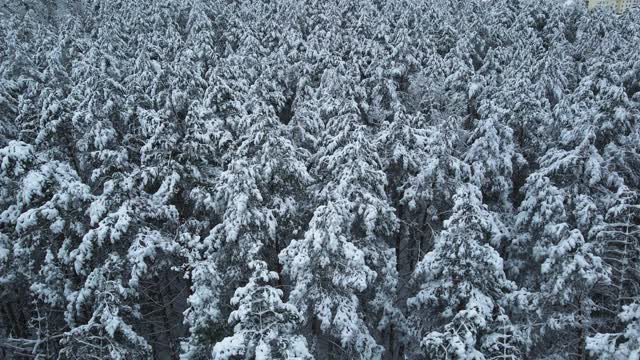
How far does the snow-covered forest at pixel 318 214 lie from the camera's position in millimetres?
12578

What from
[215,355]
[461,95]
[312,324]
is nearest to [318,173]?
[312,324]

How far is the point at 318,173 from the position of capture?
58.3ft

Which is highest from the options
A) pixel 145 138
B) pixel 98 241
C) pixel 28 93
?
pixel 28 93

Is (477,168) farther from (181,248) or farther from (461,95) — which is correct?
(181,248)

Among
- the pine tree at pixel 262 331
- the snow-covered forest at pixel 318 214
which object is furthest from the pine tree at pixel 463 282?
the pine tree at pixel 262 331

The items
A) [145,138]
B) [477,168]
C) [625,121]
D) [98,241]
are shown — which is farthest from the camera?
[145,138]

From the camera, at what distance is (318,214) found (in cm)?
1312

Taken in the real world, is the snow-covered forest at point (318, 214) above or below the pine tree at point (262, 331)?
above

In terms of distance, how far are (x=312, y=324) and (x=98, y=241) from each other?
733 cm

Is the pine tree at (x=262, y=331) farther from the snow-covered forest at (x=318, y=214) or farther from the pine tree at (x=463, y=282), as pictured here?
the pine tree at (x=463, y=282)

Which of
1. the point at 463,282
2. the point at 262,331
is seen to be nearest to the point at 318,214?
the point at 262,331

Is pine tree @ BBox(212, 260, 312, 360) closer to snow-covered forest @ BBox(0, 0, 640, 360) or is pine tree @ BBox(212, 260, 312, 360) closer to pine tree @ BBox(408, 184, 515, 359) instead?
snow-covered forest @ BBox(0, 0, 640, 360)

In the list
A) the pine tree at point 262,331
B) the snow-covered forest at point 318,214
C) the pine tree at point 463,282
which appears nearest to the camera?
the pine tree at point 262,331

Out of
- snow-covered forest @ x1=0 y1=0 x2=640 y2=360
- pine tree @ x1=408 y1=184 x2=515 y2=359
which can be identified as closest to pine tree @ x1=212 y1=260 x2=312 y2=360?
snow-covered forest @ x1=0 y1=0 x2=640 y2=360
